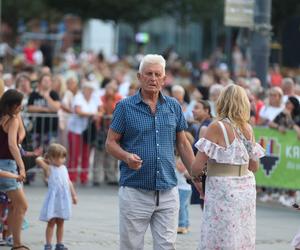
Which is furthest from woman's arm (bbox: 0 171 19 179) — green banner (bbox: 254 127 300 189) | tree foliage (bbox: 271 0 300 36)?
tree foliage (bbox: 271 0 300 36)

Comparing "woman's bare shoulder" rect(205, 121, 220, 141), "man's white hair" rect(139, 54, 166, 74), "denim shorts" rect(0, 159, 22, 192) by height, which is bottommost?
"denim shorts" rect(0, 159, 22, 192)

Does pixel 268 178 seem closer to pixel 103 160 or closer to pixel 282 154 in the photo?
pixel 282 154

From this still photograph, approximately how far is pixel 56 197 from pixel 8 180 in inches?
27.8

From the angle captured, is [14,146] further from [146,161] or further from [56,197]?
[146,161]

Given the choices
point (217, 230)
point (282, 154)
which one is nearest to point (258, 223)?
point (282, 154)

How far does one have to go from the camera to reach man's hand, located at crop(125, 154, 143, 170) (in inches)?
339

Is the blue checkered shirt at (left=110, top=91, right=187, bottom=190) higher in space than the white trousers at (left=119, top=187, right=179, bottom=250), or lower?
higher

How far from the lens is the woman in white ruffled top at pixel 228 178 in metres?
8.84

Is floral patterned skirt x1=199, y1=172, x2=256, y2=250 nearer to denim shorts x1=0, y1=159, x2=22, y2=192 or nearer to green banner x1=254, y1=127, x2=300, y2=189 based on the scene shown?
denim shorts x1=0, y1=159, x2=22, y2=192

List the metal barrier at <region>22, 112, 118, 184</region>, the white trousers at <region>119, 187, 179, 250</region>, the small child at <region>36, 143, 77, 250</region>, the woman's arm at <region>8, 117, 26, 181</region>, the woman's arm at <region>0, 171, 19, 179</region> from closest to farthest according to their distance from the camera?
the white trousers at <region>119, 187, 179, 250</region> → the woman's arm at <region>0, 171, 19, 179</region> → the woman's arm at <region>8, 117, 26, 181</region> → the small child at <region>36, 143, 77, 250</region> → the metal barrier at <region>22, 112, 118, 184</region>

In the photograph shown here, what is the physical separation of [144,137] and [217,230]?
915mm

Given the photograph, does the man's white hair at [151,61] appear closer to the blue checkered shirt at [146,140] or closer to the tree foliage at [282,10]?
the blue checkered shirt at [146,140]

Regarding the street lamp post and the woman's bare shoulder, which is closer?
the woman's bare shoulder

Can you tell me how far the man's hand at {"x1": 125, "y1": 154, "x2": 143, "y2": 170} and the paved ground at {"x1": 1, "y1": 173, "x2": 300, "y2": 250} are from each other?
12.1ft
